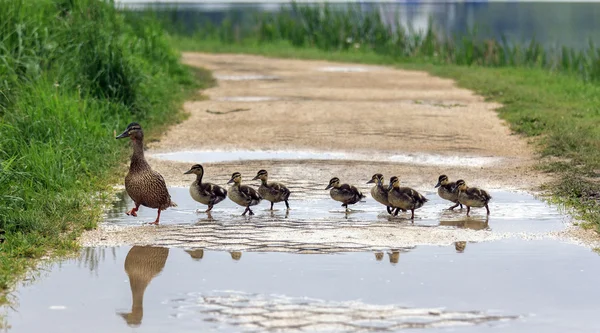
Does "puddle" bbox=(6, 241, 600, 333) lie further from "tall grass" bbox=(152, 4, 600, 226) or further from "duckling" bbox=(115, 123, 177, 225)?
"tall grass" bbox=(152, 4, 600, 226)

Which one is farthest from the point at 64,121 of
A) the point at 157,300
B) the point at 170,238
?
Answer: the point at 157,300

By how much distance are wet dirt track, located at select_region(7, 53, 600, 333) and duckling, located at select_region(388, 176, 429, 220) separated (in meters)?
0.15

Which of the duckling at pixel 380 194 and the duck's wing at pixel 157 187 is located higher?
the duck's wing at pixel 157 187

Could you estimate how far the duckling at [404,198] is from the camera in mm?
11250

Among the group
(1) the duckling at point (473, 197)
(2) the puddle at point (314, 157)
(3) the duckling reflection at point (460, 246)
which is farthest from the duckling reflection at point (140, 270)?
(2) the puddle at point (314, 157)

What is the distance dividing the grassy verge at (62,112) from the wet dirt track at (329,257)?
1.27 feet

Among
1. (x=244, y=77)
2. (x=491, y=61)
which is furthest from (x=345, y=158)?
(x=491, y=61)

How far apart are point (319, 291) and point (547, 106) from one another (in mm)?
12207

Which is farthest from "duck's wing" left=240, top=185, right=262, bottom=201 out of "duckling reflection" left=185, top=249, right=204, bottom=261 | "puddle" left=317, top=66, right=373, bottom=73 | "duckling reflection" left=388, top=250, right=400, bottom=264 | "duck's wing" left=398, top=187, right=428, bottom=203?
"puddle" left=317, top=66, right=373, bottom=73

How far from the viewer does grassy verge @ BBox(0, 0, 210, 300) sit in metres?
10.2

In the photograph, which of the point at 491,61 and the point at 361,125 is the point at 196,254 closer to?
the point at 361,125

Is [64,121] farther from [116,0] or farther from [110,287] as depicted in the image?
[116,0]

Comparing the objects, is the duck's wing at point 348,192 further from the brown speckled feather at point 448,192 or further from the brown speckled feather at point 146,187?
the brown speckled feather at point 146,187

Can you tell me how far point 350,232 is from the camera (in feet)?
33.7
